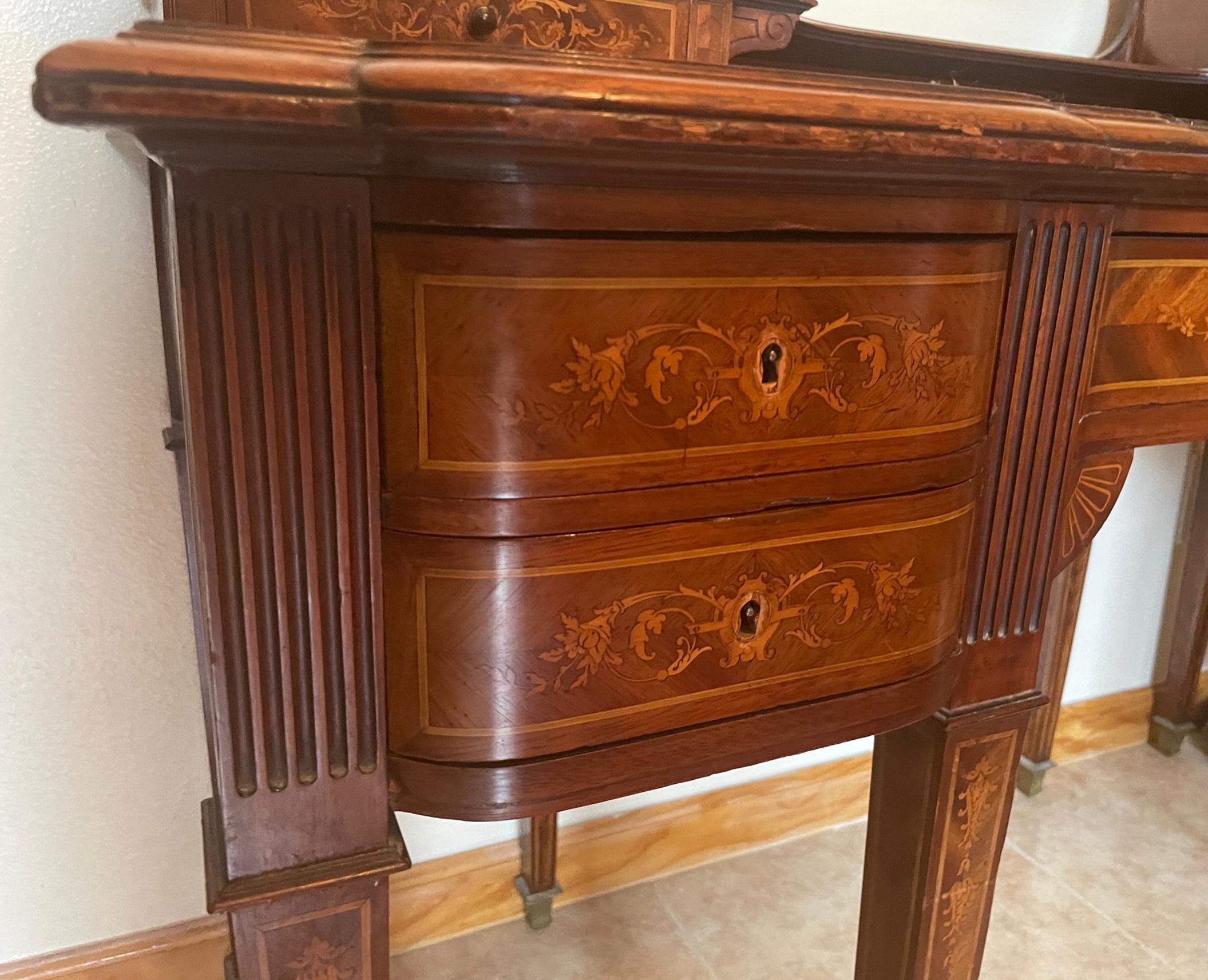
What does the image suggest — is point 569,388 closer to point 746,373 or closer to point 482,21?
point 746,373

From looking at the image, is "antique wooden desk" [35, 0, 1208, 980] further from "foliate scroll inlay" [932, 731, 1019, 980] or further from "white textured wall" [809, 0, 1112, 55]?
"white textured wall" [809, 0, 1112, 55]

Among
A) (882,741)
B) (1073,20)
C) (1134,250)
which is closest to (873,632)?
(882,741)

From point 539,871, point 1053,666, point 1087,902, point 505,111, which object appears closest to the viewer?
point 505,111

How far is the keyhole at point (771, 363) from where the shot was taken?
21.7 inches

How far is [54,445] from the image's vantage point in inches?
35.8

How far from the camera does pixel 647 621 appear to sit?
565 millimetres

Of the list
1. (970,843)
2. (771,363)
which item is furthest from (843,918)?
(771,363)

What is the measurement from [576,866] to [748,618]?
849 millimetres

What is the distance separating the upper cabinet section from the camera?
0.63 m

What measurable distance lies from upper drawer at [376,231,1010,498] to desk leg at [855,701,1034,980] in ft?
0.90

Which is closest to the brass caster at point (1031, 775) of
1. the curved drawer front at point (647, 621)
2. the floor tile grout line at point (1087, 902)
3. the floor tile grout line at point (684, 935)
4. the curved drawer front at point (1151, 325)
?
the floor tile grout line at point (1087, 902)

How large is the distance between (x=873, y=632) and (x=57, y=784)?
0.85 meters

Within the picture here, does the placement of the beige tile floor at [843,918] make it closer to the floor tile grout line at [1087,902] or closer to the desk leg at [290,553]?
the floor tile grout line at [1087,902]

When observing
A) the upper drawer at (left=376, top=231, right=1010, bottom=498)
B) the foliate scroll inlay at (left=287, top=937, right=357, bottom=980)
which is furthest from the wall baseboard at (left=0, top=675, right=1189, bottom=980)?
Answer: the upper drawer at (left=376, top=231, right=1010, bottom=498)
